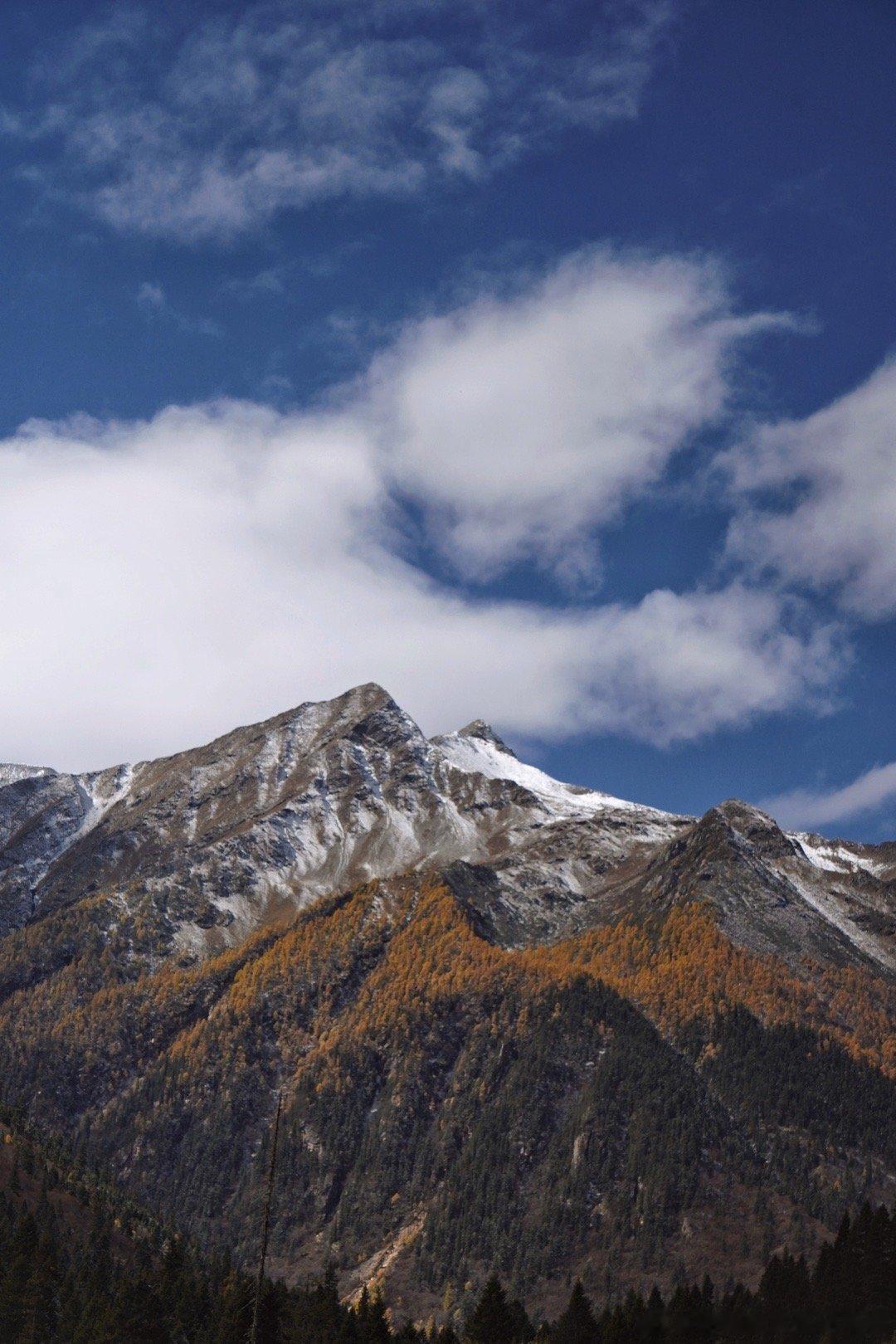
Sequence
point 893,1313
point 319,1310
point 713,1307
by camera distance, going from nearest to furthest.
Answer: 1. point 893,1313
2. point 713,1307
3. point 319,1310

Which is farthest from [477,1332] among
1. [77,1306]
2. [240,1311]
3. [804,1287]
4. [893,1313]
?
[893,1313]

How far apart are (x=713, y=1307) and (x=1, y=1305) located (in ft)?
333

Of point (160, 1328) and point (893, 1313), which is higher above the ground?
point (893, 1313)

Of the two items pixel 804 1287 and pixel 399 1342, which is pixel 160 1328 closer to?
pixel 399 1342

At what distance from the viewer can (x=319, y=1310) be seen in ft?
613

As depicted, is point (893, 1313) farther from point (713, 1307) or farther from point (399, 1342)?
point (399, 1342)

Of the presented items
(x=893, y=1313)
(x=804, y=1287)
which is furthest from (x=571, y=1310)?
(x=893, y=1313)

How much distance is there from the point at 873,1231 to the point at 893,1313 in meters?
57.6

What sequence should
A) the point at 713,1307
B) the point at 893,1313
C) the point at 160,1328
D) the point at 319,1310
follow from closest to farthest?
1. the point at 893,1313
2. the point at 713,1307
3. the point at 160,1328
4. the point at 319,1310

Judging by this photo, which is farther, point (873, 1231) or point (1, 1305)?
point (1, 1305)

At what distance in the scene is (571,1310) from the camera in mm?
197375

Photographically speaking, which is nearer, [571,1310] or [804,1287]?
[804,1287]

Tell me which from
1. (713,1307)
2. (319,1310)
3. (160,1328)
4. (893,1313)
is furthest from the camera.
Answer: (319,1310)

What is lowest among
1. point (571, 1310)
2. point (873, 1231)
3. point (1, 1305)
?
point (1, 1305)
